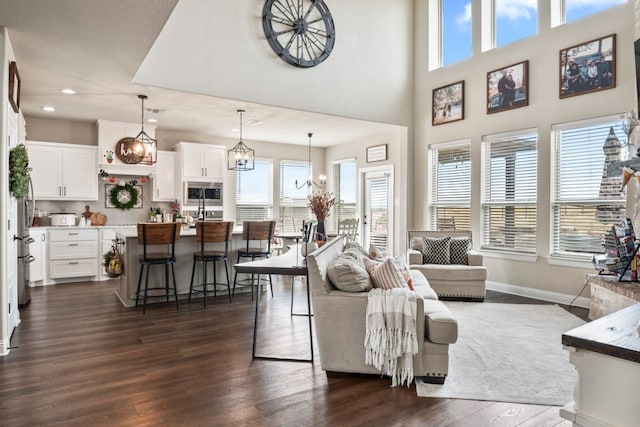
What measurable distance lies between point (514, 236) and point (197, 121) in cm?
559

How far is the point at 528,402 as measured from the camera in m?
2.52

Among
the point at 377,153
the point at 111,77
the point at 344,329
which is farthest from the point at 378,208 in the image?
the point at 344,329

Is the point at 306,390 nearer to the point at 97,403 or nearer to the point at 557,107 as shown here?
the point at 97,403

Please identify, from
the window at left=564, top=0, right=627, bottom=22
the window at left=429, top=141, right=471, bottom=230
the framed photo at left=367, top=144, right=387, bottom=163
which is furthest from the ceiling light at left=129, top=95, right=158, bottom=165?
the window at left=564, top=0, right=627, bottom=22

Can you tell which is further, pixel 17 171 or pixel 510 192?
pixel 510 192

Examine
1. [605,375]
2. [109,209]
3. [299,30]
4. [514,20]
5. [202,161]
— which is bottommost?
[605,375]

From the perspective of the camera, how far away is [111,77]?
15.7 feet

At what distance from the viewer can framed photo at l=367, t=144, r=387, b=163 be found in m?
8.29

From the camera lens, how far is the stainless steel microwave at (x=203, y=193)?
25.6ft

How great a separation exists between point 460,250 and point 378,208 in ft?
10.4

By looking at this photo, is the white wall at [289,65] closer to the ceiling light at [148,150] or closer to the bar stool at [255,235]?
the ceiling light at [148,150]

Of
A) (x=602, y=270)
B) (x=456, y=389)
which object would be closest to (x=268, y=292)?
(x=456, y=389)

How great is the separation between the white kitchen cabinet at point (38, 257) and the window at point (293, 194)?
471 cm

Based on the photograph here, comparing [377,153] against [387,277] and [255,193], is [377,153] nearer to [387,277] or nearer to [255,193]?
[255,193]
